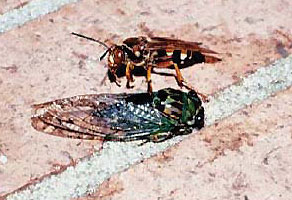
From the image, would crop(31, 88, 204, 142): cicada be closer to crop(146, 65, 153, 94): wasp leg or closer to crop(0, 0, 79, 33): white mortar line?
crop(146, 65, 153, 94): wasp leg

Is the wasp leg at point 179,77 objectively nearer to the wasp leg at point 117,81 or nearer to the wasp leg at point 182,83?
the wasp leg at point 182,83

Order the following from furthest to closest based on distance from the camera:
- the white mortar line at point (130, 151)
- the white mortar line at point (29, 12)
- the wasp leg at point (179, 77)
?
1. the white mortar line at point (29, 12)
2. the wasp leg at point (179, 77)
3. the white mortar line at point (130, 151)

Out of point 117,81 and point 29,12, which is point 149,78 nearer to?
point 117,81

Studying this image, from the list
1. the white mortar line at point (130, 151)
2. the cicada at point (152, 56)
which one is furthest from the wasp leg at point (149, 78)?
the white mortar line at point (130, 151)

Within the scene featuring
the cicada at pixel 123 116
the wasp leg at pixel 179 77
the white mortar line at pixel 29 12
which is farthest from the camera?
the white mortar line at pixel 29 12

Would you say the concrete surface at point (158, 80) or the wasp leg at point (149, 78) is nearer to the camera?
the concrete surface at point (158, 80)

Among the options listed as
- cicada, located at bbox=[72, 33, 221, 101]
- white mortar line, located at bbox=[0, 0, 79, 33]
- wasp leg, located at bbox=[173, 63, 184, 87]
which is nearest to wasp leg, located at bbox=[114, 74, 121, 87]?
cicada, located at bbox=[72, 33, 221, 101]

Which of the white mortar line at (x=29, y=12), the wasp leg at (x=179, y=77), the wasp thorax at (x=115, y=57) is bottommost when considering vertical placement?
the wasp leg at (x=179, y=77)
